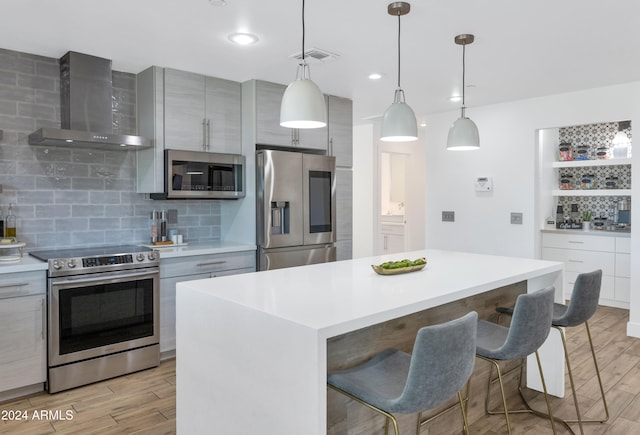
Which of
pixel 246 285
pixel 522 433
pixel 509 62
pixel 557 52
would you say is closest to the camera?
pixel 246 285

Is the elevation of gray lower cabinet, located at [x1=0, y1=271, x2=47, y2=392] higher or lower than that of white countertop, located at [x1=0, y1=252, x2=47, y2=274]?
lower

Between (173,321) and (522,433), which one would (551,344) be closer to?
(522,433)

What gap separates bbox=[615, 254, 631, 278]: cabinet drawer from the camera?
5.26 meters

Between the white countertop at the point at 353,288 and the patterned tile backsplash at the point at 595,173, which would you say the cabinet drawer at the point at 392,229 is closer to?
the patterned tile backsplash at the point at 595,173

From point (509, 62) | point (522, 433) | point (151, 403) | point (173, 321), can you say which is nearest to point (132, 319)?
point (173, 321)

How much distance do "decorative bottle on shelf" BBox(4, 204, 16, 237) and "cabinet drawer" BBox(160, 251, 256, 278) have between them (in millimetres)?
1025

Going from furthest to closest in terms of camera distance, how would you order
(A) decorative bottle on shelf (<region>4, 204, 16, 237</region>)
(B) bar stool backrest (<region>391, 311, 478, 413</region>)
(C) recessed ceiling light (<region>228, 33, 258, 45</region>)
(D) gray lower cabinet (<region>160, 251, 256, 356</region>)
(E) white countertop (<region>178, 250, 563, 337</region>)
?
(D) gray lower cabinet (<region>160, 251, 256, 356</region>), (A) decorative bottle on shelf (<region>4, 204, 16, 237</region>), (C) recessed ceiling light (<region>228, 33, 258, 45</region>), (E) white countertop (<region>178, 250, 563, 337</region>), (B) bar stool backrest (<region>391, 311, 478, 413</region>)

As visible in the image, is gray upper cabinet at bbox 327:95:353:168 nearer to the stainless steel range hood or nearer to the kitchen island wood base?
the stainless steel range hood

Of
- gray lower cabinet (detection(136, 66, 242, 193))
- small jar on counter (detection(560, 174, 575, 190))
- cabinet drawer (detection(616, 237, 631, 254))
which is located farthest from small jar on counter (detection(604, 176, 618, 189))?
gray lower cabinet (detection(136, 66, 242, 193))

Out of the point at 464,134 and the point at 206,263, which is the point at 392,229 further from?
the point at 464,134

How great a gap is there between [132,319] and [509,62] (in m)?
3.43

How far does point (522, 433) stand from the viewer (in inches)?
101

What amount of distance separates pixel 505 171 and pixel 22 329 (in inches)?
182

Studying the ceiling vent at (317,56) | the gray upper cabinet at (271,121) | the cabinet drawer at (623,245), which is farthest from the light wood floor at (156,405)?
the ceiling vent at (317,56)
